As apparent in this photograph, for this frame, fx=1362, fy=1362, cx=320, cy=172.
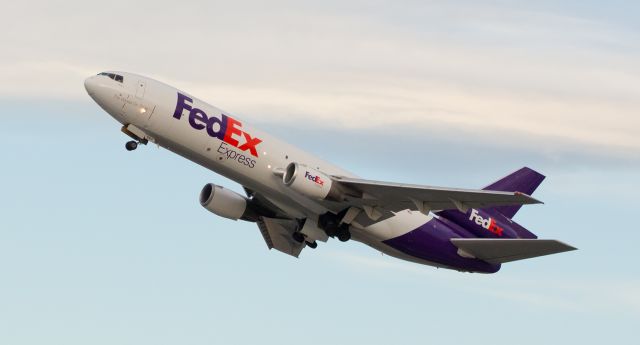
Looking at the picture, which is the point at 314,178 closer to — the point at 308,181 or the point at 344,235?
the point at 308,181

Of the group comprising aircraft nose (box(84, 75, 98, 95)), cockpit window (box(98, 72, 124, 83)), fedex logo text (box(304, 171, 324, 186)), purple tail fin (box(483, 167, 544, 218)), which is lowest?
fedex logo text (box(304, 171, 324, 186))

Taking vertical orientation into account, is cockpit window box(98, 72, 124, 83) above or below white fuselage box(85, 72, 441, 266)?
above

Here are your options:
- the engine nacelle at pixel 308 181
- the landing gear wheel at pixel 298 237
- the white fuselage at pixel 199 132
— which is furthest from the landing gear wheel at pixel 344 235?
the landing gear wheel at pixel 298 237

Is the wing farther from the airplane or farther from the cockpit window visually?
the cockpit window

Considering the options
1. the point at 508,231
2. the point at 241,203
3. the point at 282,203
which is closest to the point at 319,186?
the point at 282,203

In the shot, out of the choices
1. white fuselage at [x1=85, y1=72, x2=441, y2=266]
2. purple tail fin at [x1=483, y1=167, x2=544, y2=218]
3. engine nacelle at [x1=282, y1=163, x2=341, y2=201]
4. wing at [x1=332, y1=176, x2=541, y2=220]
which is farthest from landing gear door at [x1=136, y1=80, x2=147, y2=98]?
purple tail fin at [x1=483, y1=167, x2=544, y2=218]

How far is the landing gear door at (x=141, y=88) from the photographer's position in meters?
57.2

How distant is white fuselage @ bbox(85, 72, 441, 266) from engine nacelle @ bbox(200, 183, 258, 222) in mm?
4839

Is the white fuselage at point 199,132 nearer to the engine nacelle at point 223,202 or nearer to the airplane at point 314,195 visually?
the airplane at point 314,195

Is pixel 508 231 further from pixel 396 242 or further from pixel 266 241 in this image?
pixel 266 241

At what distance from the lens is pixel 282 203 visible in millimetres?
60125

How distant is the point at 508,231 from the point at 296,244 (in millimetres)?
10306

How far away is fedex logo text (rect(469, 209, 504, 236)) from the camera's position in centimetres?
6438

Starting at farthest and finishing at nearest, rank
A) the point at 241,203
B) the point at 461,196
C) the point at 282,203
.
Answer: the point at 241,203, the point at 282,203, the point at 461,196
